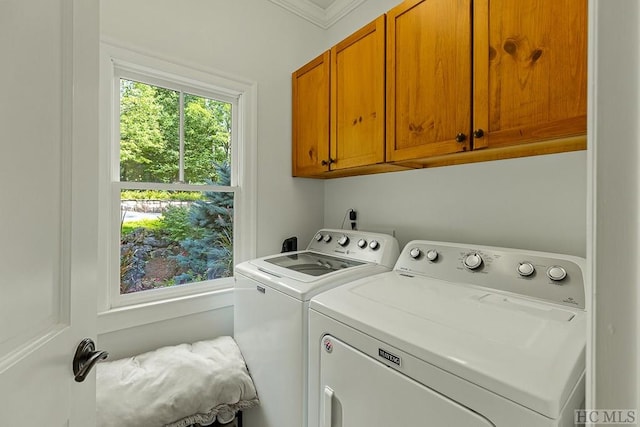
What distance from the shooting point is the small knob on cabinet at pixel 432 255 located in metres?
1.35

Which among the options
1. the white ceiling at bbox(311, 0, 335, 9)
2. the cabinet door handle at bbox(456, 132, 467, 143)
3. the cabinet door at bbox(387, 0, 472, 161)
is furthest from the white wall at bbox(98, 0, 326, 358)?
the cabinet door handle at bbox(456, 132, 467, 143)

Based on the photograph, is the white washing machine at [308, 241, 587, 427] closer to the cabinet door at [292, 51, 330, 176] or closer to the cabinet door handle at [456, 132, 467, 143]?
the cabinet door handle at [456, 132, 467, 143]

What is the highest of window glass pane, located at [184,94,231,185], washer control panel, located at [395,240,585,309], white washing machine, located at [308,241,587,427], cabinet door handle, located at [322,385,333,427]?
window glass pane, located at [184,94,231,185]

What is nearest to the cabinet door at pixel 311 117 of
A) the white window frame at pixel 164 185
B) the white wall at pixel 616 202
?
the white window frame at pixel 164 185

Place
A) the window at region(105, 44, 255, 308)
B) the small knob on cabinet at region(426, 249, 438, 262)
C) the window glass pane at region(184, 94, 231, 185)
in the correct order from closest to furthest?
1. the small knob on cabinet at region(426, 249, 438, 262)
2. the window at region(105, 44, 255, 308)
3. the window glass pane at region(184, 94, 231, 185)

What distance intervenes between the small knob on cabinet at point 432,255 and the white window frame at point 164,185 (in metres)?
1.17

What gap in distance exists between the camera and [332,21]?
2271mm

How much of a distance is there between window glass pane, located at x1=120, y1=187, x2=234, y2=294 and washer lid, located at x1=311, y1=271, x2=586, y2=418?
1.11 m

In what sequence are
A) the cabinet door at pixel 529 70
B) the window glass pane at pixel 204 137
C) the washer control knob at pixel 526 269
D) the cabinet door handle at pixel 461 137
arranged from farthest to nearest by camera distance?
the window glass pane at pixel 204 137
the cabinet door handle at pixel 461 137
the washer control knob at pixel 526 269
the cabinet door at pixel 529 70

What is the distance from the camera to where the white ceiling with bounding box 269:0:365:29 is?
211cm

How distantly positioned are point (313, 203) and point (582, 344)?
5.98 feet

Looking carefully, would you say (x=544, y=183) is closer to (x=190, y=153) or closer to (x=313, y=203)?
(x=313, y=203)

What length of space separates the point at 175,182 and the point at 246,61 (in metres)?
0.96

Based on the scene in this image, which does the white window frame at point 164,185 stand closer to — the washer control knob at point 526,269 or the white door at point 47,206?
the white door at point 47,206
